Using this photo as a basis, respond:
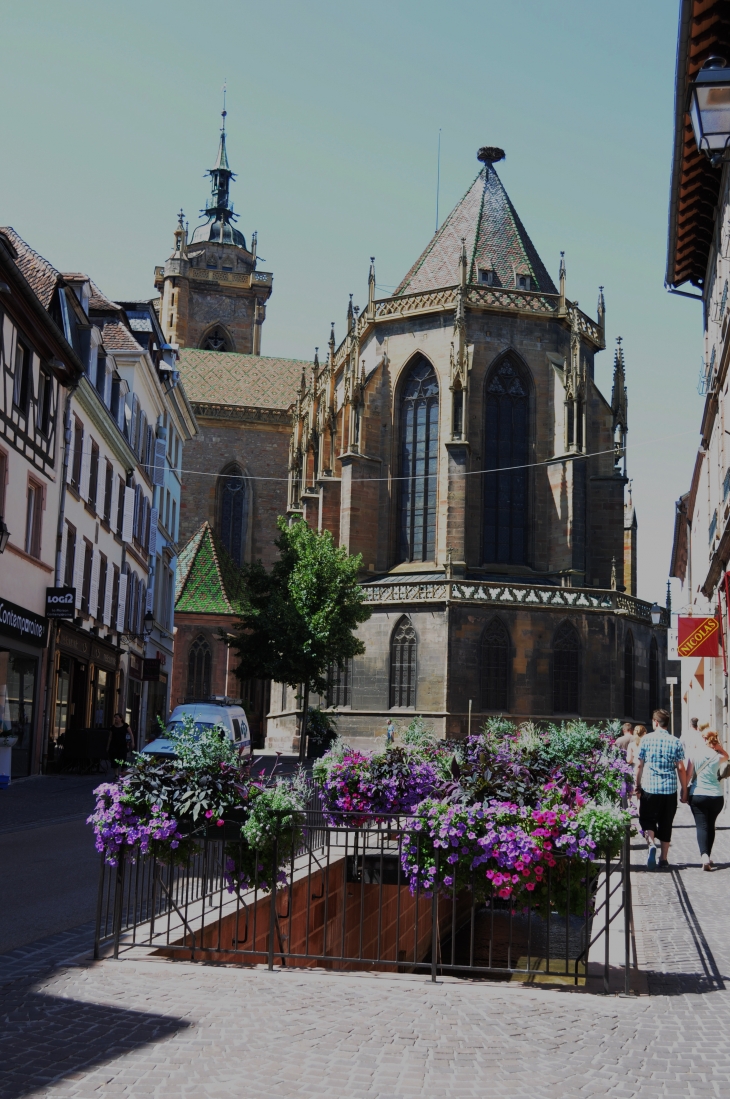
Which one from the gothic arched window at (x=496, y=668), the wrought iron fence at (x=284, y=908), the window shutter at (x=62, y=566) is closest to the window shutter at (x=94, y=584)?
the window shutter at (x=62, y=566)

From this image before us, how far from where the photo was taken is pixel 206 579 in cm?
5275

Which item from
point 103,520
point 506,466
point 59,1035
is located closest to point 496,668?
point 506,466

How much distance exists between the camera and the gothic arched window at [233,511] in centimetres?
6112

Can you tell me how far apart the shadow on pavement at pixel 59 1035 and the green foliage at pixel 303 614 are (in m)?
31.5

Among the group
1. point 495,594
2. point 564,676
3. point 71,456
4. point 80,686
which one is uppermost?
point 71,456

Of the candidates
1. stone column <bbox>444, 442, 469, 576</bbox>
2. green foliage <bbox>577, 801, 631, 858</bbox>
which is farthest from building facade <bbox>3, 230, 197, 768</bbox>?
green foliage <bbox>577, 801, 631, 858</bbox>

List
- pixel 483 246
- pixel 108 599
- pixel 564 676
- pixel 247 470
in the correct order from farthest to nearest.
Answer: pixel 247 470 < pixel 483 246 < pixel 564 676 < pixel 108 599

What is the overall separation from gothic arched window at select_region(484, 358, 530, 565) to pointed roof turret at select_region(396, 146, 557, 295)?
441 centimetres

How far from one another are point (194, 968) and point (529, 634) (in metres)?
34.6

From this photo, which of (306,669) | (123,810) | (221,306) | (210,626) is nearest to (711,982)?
(123,810)

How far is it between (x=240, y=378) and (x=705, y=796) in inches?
2157

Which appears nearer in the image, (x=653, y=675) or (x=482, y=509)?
(x=482, y=509)

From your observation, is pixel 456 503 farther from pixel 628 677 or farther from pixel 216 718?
pixel 216 718

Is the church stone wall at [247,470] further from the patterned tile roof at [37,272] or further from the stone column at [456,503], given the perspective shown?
the patterned tile roof at [37,272]
